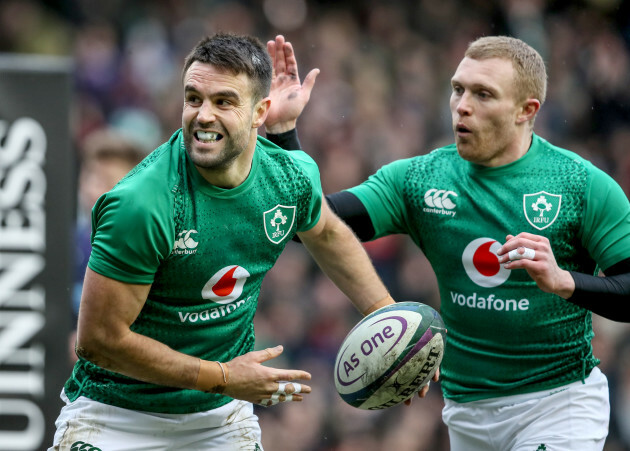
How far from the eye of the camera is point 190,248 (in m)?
4.38

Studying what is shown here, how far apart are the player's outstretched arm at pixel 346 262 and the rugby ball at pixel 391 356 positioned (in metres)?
0.40

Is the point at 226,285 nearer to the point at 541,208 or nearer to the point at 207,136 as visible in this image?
the point at 207,136

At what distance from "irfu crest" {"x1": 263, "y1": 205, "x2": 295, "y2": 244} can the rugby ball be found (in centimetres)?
62

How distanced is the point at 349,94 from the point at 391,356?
7.46 meters

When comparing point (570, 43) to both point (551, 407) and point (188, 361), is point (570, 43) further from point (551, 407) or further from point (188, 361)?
point (188, 361)

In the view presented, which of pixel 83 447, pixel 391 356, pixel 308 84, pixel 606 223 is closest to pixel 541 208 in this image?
pixel 606 223

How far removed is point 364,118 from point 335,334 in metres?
2.85

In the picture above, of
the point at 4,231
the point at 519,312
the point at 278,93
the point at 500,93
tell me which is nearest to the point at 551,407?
the point at 519,312

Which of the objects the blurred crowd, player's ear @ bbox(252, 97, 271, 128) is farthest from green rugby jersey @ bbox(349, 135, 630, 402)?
the blurred crowd

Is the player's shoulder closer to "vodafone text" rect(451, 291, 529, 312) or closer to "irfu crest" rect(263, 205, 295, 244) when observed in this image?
"vodafone text" rect(451, 291, 529, 312)

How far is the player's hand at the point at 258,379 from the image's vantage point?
4277 mm

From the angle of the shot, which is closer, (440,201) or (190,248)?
(190,248)

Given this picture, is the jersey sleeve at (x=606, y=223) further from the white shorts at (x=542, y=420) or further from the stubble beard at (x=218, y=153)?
the stubble beard at (x=218, y=153)

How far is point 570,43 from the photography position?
12.5 meters
